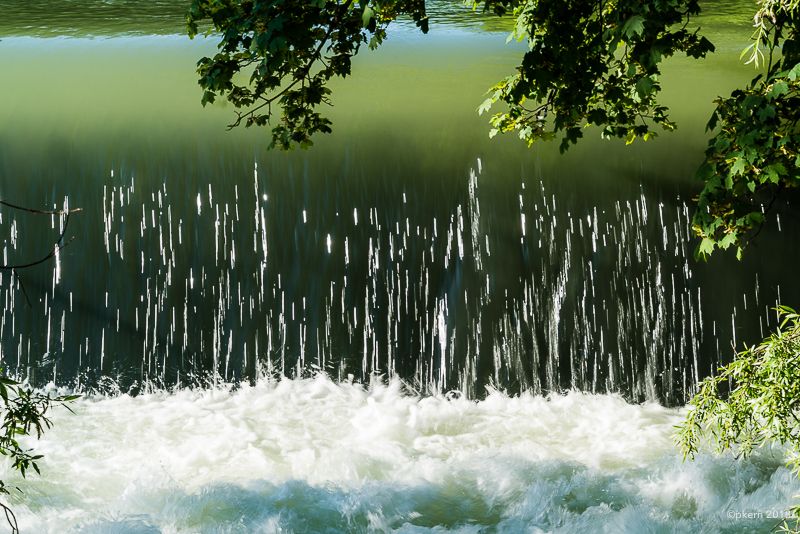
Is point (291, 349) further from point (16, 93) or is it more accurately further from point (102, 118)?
point (16, 93)

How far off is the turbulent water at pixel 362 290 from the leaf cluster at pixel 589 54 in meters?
1.82

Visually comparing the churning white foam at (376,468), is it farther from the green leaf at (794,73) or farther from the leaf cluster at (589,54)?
the green leaf at (794,73)

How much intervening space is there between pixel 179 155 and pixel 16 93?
2150 mm

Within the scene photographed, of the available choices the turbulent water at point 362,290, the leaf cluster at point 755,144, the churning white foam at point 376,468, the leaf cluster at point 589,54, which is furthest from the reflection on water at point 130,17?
the leaf cluster at point 755,144

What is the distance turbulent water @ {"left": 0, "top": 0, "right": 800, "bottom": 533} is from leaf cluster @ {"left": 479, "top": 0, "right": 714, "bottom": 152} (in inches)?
71.6

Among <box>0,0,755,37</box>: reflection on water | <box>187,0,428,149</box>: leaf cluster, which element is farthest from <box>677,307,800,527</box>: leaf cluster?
<box>0,0,755,37</box>: reflection on water

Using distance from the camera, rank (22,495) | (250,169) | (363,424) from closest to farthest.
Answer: (22,495) < (363,424) < (250,169)

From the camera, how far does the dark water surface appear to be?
7.33 m

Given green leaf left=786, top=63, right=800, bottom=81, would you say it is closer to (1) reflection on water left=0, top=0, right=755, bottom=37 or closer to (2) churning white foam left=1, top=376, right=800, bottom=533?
(2) churning white foam left=1, top=376, right=800, bottom=533

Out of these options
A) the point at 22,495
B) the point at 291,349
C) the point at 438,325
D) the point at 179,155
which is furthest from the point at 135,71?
the point at 22,495

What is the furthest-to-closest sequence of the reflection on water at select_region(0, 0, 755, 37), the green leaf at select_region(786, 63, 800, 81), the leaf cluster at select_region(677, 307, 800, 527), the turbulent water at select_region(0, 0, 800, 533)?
the reflection on water at select_region(0, 0, 755, 37) → the turbulent water at select_region(0, 0, 800, 533) → the green leaf at select_region(786, 63, 800, 81) → the leaf cluster at select_region(677, 307, 800, 527)

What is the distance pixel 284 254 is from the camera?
25.4 feet

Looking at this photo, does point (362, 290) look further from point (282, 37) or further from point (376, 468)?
point (282, 37)

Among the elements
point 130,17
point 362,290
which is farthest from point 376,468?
point 130,17
